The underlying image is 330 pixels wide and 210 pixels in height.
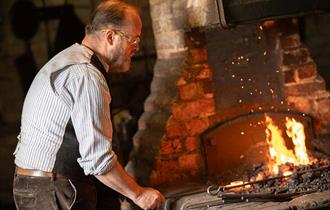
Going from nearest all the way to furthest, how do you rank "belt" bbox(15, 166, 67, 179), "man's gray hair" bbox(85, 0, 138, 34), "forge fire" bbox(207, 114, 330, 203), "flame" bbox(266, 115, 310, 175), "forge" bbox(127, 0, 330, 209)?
"belt" bbox(15, 166, 67, 179) → "man's gray hair" bbox(85, 0, 138, 34) → "forge fire" bbox(207, 114, 330, 203) → "forge" bbox(127, 0, 330, 209) → "flame" bbox(266, 115, 310, 175)

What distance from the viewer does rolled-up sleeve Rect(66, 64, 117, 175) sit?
2674 millimetres

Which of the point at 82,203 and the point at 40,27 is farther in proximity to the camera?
the point at 40,27

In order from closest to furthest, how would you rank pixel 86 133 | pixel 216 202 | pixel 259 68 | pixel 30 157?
pixel 86 133 → pixel 30 157 → pixel 216 202 → pixel 259 68

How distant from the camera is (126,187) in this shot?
282 cm

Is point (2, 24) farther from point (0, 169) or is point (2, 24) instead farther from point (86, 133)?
point (86, 133)

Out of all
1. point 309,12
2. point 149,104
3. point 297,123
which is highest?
point 309,12

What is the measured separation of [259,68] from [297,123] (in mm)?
603

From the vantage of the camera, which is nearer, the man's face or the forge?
the man's face

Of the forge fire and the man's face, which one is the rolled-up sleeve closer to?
the man's face

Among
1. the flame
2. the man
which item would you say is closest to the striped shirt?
the man

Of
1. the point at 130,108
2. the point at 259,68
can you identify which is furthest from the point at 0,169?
the point at 259,68

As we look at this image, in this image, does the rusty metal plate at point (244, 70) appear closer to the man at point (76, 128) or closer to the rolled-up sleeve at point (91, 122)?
the man at point (76, 128)

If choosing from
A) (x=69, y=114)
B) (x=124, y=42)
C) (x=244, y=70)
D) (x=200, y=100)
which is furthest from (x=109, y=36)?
(x=244, y=70)

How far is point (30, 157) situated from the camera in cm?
288
